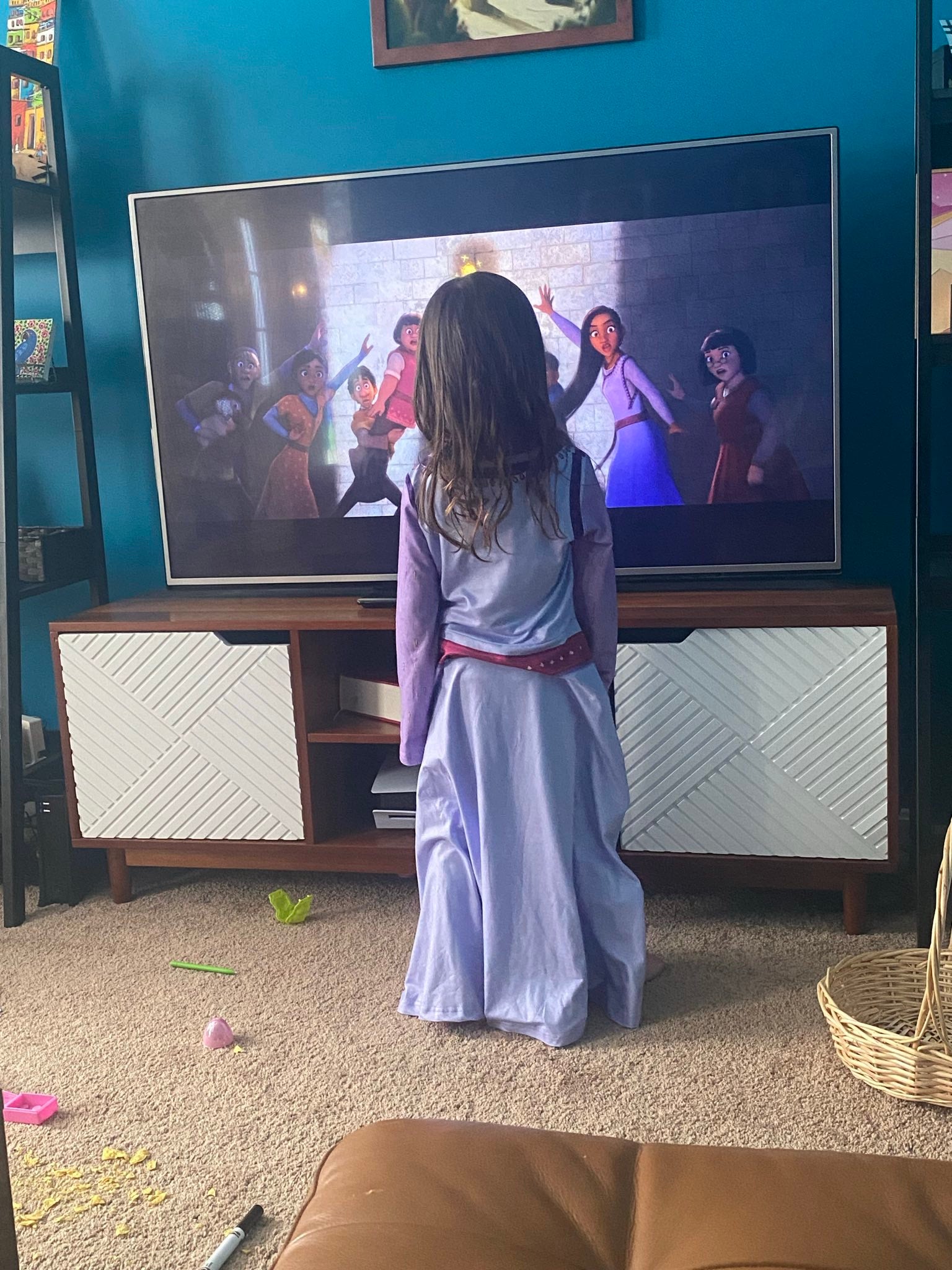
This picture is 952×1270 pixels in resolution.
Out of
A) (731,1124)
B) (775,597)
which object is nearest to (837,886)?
(775,597)

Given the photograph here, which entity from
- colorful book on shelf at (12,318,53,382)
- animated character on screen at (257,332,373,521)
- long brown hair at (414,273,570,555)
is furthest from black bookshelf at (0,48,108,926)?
long brown hair at (414,273,570,555)

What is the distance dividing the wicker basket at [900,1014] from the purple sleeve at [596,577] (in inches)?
26.1

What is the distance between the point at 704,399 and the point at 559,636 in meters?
0.83

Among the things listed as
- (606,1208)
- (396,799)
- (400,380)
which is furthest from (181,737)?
(606,1208)

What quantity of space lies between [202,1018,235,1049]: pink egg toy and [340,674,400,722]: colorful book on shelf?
32.5 inches

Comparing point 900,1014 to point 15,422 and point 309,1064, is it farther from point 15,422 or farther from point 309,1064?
point 15,422

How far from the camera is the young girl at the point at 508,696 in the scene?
2.04m

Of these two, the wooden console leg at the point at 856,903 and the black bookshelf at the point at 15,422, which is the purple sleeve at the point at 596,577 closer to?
the wooden console leg at the point at 856,903

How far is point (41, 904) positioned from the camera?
297 centimetres

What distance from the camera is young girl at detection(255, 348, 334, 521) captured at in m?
2.89

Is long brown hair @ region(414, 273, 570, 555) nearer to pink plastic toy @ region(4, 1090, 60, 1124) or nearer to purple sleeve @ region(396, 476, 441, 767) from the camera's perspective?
purple sleeve @ region(396, 476, 441, 767)

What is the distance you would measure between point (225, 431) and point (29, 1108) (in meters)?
1.57

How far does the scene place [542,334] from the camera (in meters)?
2.70

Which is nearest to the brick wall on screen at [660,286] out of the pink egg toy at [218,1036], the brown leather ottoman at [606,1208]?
the pink egg toy at [218,1036]
